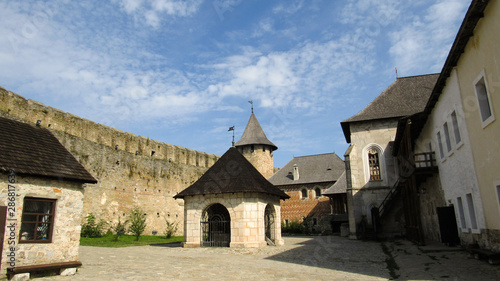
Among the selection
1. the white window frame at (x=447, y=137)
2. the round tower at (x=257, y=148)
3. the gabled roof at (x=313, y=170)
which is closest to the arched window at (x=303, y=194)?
the gabled roof at (x=313, y=170)

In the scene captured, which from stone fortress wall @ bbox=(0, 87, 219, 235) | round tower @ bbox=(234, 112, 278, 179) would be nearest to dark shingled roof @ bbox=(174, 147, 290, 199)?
stone fortress wall @ bbox=(0, 87, 219, 235)

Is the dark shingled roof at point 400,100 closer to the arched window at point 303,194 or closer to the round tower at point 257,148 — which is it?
the arched window at point 303,194

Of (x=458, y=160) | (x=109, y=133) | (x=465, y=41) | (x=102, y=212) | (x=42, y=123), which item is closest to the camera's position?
(x=465, y=41)

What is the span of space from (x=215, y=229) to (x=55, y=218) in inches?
399

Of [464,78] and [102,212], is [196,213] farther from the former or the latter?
[464,78]

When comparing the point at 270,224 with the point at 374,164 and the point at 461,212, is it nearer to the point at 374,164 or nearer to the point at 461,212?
the point at 374,164

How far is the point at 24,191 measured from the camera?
802cm

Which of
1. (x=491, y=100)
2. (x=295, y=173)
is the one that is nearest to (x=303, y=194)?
(x=295, y=173)

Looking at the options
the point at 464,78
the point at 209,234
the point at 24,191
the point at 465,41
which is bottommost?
the point at 209,234

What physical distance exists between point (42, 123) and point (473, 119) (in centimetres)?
2077

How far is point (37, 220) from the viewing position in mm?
8234

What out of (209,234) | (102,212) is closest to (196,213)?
(209,234)

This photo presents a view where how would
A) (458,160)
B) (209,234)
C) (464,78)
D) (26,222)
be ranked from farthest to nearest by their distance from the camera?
(209,234), (458,160), (464,78), (26,222)

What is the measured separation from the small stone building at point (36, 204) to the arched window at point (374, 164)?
642 inches
